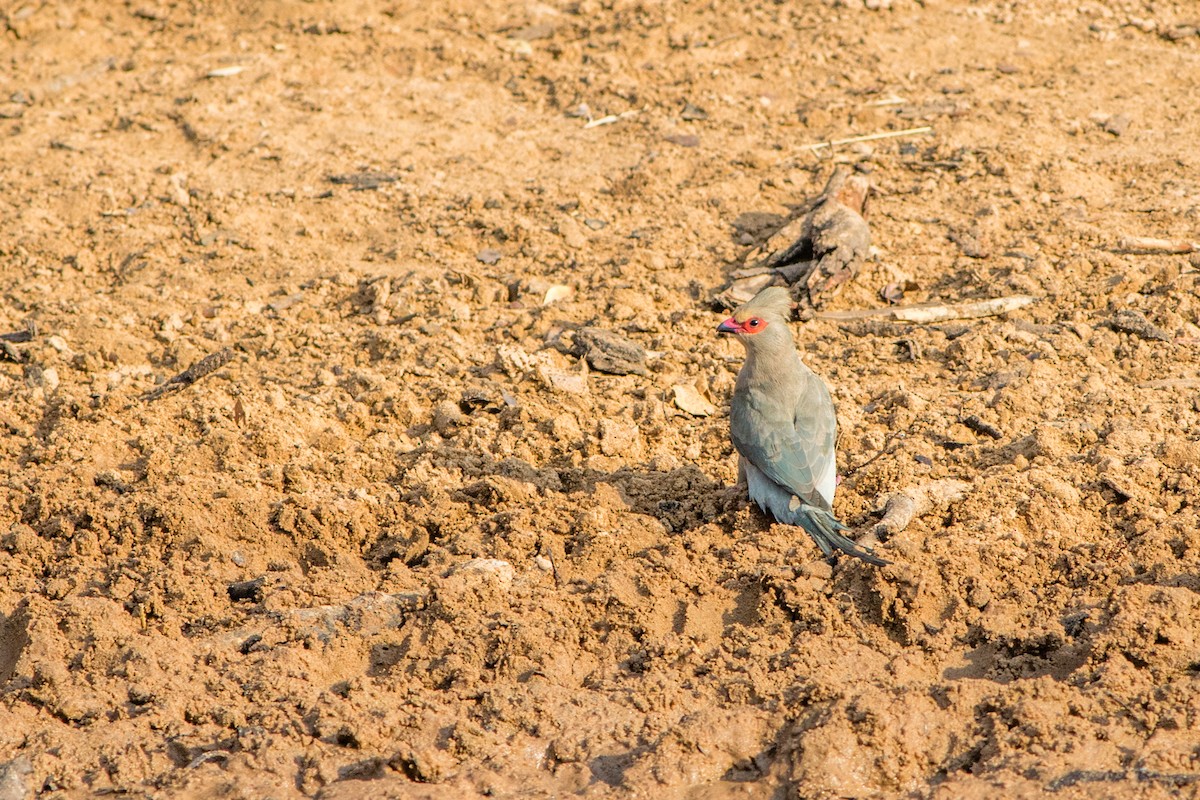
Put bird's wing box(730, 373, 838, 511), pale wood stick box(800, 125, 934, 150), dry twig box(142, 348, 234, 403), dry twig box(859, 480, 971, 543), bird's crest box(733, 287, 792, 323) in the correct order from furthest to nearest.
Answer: pale wood stick box(800, 125, 934, 150) → dry twig box(142, 348, 234, 403) → bird's crest box(733, 287, 792, 323) → bird's wing box(730, 373, 838, 511) → dry twig box(859, 480, 971, 543)

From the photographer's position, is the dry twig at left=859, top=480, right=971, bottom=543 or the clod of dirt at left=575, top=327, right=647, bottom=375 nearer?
the dry twig at left=859, top=480, right=971, bottom=543

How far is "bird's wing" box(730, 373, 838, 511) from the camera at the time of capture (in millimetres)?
5693

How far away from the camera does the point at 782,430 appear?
5.89 metres

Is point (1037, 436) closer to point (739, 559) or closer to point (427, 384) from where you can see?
point (739, 559)

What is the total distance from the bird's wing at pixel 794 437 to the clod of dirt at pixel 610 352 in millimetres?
1132

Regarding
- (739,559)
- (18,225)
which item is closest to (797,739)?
(739,559)

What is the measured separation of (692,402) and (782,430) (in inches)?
46.0

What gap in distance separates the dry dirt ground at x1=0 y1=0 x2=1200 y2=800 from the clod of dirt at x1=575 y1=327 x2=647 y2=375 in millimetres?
112

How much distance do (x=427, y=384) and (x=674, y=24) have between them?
531cm

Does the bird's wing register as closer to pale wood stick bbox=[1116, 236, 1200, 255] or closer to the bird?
the bird

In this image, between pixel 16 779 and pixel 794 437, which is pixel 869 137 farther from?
pixel 16 779

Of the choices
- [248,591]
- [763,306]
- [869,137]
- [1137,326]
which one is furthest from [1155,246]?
[248,591]

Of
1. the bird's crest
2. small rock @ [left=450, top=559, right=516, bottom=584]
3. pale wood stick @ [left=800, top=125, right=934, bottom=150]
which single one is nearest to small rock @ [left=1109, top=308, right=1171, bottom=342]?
the bird's crest

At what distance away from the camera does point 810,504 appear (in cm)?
566
